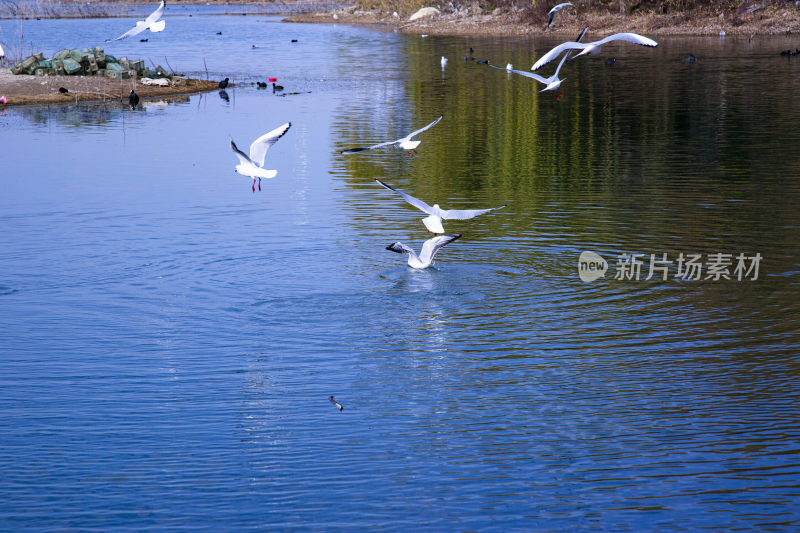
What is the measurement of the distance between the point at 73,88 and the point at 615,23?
1806 inches

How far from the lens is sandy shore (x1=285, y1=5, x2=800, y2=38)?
67.1m

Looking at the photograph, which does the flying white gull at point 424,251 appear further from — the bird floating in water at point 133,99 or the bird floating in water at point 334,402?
the bird floating in water at point 133,99

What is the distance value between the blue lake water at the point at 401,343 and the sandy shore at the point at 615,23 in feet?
148

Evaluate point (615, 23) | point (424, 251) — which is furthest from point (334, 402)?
point (615, 23)

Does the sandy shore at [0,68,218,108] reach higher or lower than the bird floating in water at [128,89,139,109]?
higher

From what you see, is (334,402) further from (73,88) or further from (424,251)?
(73,88)

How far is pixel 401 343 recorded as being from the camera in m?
11.5

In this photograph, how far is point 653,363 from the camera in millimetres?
10578

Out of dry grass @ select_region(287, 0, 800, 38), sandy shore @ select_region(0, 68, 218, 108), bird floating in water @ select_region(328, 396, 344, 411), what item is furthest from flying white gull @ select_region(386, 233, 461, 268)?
dry grass @ select_region(287, 0, 800, 38)

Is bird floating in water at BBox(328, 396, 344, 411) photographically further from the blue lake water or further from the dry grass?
the dry grass

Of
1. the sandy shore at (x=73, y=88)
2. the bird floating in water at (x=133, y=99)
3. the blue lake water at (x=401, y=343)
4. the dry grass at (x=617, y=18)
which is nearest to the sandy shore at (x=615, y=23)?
the dry grass at (x=617, y=18)

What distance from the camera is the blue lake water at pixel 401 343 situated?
792 centimetres

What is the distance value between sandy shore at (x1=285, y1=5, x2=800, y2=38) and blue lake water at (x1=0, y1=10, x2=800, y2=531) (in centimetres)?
4507

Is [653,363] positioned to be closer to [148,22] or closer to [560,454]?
[560,454]
